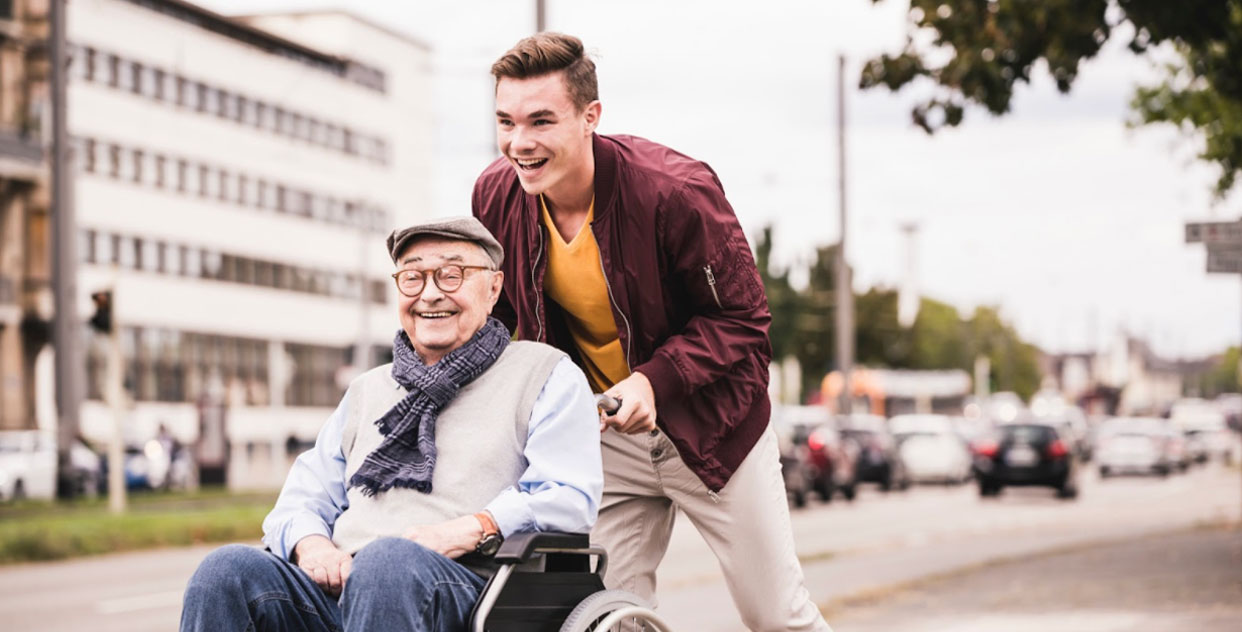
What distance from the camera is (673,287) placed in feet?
16.1

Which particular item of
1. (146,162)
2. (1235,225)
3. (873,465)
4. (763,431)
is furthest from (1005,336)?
(763,431)

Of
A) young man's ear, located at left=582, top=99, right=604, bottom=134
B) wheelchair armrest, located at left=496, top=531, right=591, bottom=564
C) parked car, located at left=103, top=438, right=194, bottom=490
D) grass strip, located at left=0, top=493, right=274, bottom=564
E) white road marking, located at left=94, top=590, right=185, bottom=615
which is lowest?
parked car, located at left=103, top=438, right=194, bottom=490

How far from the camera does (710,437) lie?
495 cm

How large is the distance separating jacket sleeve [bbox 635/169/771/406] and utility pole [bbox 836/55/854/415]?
39.0m

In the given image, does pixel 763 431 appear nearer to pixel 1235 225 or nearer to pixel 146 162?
pixel 1235 225

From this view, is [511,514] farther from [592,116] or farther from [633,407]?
[592,116]

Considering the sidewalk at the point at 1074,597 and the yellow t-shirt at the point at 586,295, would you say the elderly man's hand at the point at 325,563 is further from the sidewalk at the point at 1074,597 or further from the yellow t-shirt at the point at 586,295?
the sidewalk at the point at 1074,597

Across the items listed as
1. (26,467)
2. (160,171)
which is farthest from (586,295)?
(160,171)

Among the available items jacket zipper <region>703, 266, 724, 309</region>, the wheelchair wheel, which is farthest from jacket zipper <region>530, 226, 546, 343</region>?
A: the wheelchair wheel

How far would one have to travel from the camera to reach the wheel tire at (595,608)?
14.3ft

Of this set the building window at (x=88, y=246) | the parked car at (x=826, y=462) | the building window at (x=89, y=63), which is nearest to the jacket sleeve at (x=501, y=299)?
the parked car at (x=826, y=462)

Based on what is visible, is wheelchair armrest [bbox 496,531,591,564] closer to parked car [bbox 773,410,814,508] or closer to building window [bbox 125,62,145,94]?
parked car [bbox 773,410,814,508]

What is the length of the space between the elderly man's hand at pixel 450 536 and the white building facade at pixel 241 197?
4576cm

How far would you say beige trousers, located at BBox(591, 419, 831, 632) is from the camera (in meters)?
5.02
